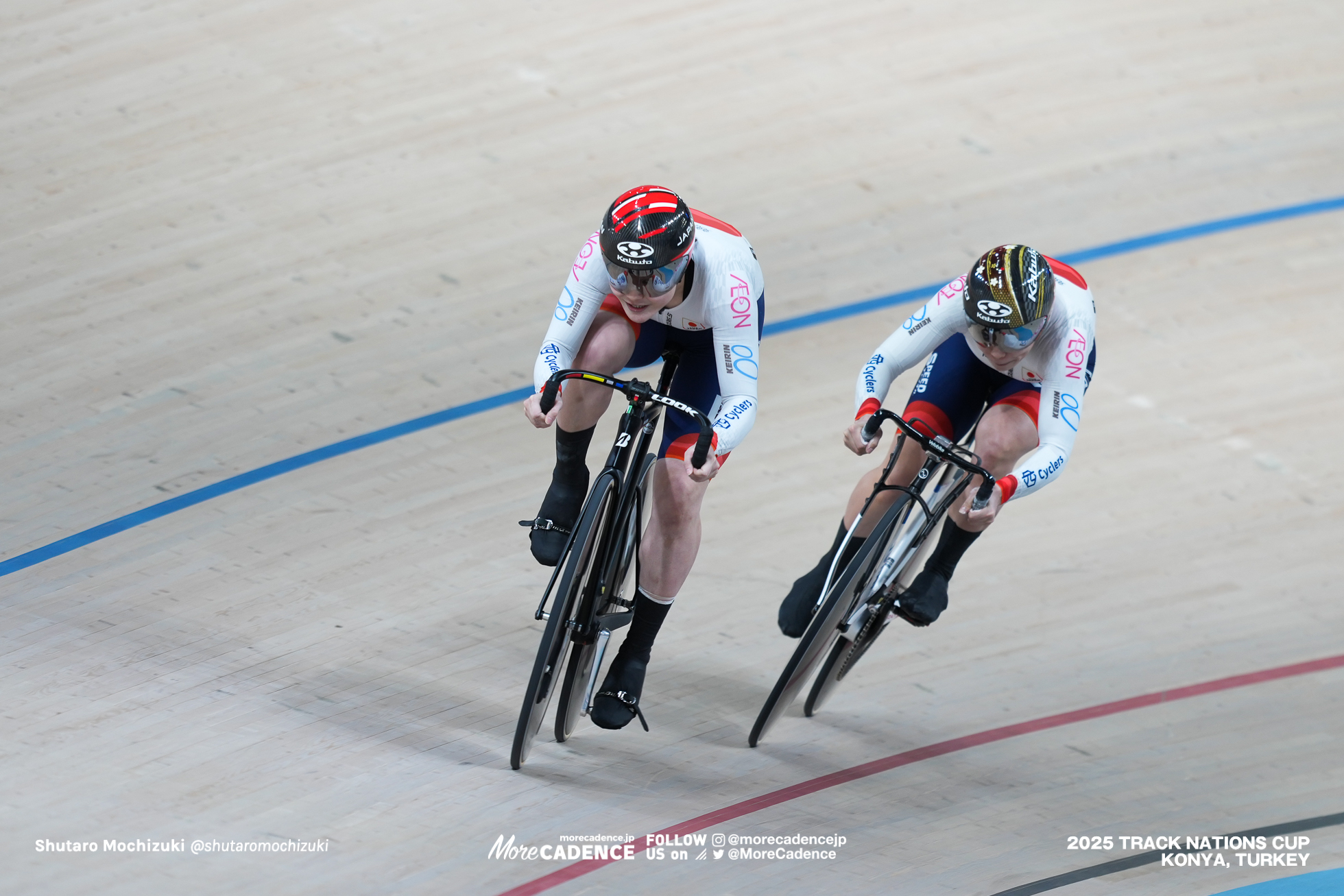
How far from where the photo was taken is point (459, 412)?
15.3 feet

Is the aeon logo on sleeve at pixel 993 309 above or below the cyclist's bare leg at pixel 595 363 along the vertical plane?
above

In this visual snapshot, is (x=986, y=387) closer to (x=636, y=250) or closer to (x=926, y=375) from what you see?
(x=926, y=375)

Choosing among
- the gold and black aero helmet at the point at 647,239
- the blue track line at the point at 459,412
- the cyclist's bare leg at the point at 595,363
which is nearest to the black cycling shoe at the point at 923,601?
the cyclist's bare leg at the point at 595,363

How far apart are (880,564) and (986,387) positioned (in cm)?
55

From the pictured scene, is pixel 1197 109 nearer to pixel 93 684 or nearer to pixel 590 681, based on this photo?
pixel 590 681

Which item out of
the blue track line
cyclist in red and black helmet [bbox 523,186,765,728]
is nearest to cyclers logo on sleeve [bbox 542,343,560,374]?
cyclist in red and black helmet [bbox 523,186,765,728]

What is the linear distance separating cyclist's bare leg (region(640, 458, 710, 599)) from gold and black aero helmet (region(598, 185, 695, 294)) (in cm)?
43

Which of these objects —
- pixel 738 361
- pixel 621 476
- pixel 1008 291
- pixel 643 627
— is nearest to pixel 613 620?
pixel 643 627

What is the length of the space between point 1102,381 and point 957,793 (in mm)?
2206

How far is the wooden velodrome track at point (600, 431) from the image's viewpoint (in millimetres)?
3109

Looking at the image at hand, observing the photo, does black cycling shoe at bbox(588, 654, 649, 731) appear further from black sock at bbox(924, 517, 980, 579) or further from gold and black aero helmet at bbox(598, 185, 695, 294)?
gold and black aero helmet at bbox(598, 185, 695, 294)

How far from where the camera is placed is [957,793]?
3.39 m

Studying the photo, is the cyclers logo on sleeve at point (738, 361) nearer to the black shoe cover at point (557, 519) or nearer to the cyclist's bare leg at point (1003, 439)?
the black shoe cover at point (557, 519)

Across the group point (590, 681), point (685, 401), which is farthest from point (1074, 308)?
point (590, 681)
